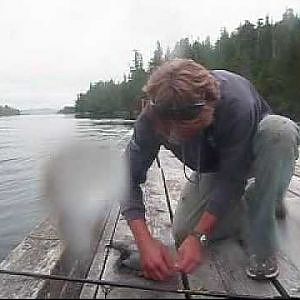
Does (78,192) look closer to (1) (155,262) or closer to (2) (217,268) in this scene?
(2) (217,268)

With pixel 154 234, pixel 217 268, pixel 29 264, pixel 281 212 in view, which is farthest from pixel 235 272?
pixel 29 264

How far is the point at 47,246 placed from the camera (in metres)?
2.88

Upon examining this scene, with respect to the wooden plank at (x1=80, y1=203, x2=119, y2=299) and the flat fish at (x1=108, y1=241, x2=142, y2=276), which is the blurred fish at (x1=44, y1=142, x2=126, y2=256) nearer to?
the wooden plank at (x1=80, y1=203, x2=119, y2=299)

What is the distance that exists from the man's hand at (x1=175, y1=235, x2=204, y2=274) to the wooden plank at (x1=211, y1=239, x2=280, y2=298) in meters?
0.16

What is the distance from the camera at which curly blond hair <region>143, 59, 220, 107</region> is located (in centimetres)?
158

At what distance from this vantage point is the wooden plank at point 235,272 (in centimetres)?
188

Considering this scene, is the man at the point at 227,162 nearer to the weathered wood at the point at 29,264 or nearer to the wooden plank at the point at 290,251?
the wooden plank at the point at 290,251

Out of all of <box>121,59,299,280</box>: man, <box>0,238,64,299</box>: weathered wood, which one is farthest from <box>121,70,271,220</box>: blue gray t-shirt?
<box>0,238,64,299</box>: weathered wood

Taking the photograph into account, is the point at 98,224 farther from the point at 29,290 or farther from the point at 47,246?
the point at 29,290

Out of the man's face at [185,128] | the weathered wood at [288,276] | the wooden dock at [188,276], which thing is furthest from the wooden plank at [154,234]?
the man's face at [185,128]

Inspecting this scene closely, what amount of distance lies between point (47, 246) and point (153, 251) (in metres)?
1.18

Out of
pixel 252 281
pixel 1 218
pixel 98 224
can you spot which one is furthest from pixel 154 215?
pixel 1 218

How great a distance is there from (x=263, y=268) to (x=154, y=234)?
0.81 m

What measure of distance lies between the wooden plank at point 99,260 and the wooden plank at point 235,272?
495mm
